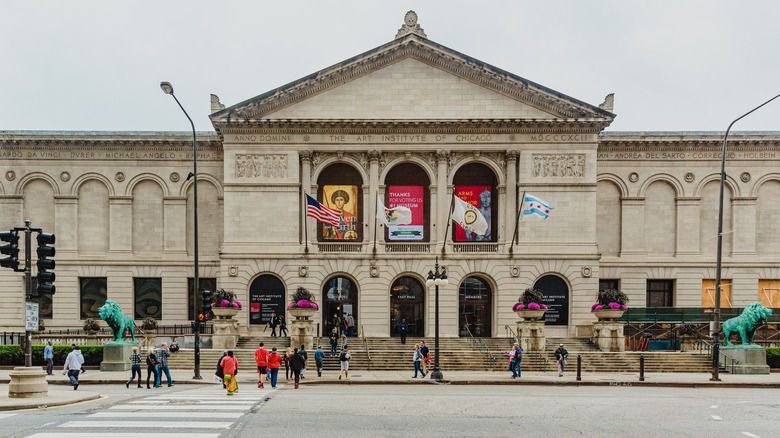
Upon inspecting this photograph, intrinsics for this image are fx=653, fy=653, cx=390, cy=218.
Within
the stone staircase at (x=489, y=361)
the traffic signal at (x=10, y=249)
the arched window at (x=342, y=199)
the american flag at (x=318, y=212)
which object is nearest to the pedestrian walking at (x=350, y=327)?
the arched window at (x=342, y=199)

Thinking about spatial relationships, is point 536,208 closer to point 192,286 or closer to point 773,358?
point 773,358

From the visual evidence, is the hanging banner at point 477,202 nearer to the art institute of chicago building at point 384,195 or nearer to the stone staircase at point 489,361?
the art institute of chicago building at point 384,195

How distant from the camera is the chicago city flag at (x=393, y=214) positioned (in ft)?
136

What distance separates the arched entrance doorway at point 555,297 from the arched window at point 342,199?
12.9m

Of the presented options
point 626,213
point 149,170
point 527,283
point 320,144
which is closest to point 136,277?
point 149,170

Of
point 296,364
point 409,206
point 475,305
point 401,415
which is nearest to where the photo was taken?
point 401,415

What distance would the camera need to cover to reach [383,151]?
44188mm

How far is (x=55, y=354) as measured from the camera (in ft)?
110

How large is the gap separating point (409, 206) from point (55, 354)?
909 inches

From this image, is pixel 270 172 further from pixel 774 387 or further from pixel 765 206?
pixel 765 206

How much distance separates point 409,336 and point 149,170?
22302 millimetres

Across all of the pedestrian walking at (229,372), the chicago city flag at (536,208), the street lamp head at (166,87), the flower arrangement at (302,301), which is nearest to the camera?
the pedestrian walking at (229,372)

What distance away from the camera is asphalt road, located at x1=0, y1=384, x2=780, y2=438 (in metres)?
14.7

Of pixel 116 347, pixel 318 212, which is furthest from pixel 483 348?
pixel 116 347
